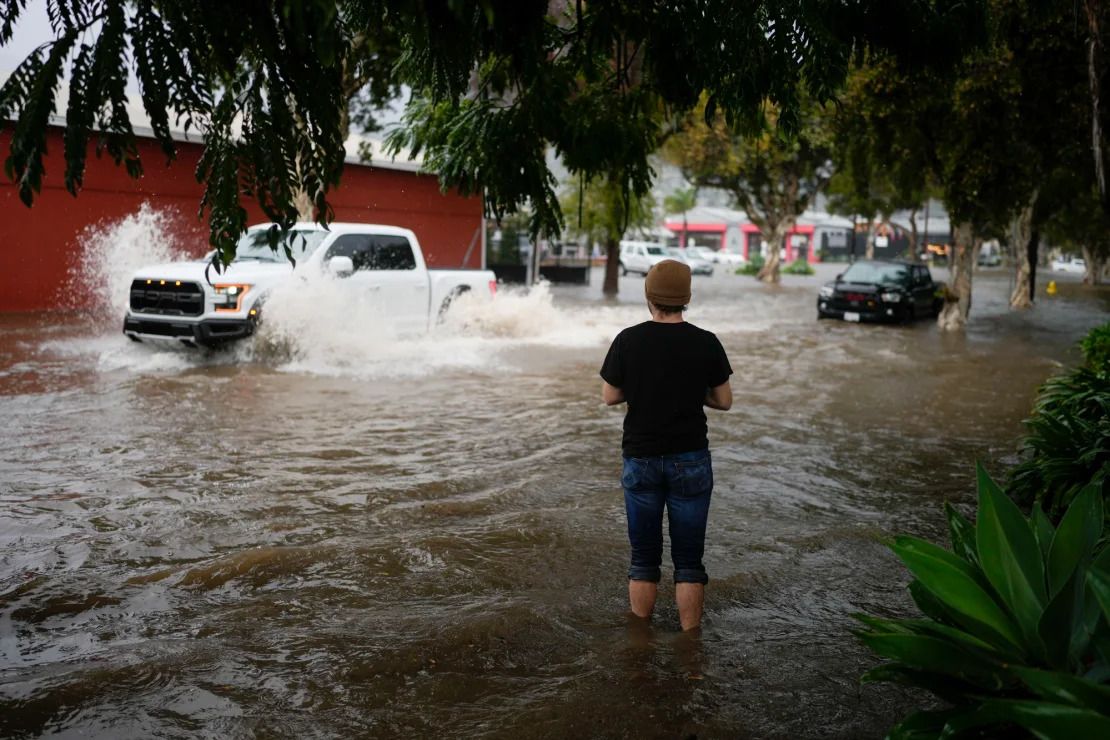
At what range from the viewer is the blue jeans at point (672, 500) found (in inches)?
185

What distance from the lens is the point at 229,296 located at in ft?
43.5

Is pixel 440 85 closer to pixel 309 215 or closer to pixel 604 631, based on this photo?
pixel 604 631

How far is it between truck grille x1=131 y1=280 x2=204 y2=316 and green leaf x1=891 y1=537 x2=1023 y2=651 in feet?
37.9

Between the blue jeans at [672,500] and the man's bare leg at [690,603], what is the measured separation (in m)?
0.08

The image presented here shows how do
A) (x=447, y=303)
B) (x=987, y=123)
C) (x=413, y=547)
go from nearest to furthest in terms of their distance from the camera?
(x=413, y=547)
(x=447, y=303)
(x=987, y=123)

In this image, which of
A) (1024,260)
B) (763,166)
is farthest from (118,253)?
(1024,260)

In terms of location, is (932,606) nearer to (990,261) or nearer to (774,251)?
(774,251)

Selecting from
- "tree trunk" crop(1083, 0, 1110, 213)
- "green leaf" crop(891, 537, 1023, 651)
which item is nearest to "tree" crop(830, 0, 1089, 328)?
"tree trunk" crop(1083, 0, 1110, 213)

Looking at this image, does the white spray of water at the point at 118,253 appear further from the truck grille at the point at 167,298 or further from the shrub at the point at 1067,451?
the shrub at the point at 1067,451

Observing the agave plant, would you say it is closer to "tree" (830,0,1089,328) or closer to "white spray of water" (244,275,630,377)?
"white spray of water" (244,275,630,377)

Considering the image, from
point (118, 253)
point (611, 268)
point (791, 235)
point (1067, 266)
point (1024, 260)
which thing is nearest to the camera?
point (118, 253)

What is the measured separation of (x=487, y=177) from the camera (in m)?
5.25

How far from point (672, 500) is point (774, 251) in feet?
131

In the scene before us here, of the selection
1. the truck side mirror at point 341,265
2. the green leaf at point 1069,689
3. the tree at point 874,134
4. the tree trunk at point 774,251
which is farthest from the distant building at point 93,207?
the tree trunk at point 774,251
